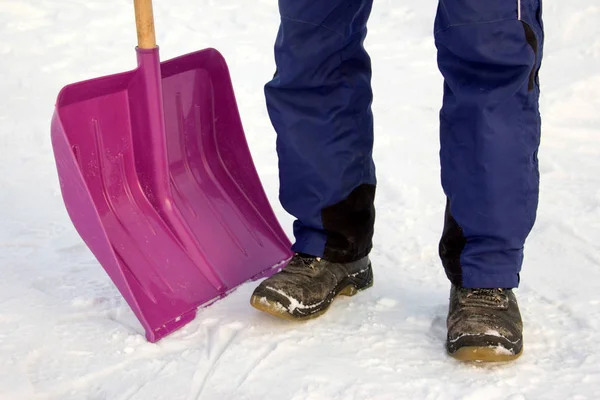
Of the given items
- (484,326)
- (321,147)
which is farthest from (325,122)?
(484,326)

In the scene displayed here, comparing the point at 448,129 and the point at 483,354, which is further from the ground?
the point at 448,129

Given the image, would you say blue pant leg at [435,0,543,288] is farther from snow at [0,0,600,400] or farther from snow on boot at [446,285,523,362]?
snow at [0,0,600,400]

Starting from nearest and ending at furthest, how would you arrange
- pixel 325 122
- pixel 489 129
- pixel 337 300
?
pixel 489 129, pixel 325 122, pixel 337 300

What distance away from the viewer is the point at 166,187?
209 centimetres

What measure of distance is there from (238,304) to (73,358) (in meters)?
0.40

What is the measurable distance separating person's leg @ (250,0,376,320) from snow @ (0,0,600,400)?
0.30 feet

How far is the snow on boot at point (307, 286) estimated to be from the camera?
190 cm

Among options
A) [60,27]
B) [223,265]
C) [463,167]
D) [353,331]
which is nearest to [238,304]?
[223,265]

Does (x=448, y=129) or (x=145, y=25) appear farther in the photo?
(x=145, y=25)

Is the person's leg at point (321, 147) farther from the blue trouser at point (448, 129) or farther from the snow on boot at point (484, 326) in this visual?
the snow on boot at point (484, 326)

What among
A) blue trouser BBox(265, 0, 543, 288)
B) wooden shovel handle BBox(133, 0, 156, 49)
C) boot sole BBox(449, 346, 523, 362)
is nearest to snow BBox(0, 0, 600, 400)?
boot sole BBox(449, 346, 523, 362)

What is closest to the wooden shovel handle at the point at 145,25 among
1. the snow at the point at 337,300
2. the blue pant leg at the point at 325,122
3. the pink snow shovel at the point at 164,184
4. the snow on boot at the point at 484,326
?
the pink snow shovel at the point at 164,184

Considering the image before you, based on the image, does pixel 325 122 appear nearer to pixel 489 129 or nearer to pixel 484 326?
pixel 489 129

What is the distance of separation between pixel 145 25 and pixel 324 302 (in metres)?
0.75
